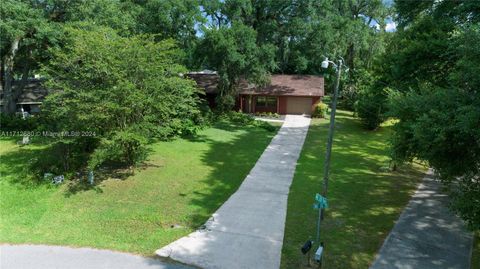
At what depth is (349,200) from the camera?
47.8ft

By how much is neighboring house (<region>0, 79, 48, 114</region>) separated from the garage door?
22974mm

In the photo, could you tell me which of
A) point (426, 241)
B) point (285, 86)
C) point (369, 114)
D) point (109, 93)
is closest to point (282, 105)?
point (285, 86)

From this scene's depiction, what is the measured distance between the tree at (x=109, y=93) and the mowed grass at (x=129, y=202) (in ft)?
5.92

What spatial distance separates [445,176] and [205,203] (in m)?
8.23

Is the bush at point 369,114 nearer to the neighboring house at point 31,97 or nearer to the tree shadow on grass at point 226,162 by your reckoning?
the tree shadow on grass at point 226,162

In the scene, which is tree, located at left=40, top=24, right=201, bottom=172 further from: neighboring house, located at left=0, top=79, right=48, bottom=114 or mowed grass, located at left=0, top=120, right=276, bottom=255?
neighboring house, located at left=0, top=79, right=48, bottom=114

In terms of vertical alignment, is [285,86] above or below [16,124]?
above

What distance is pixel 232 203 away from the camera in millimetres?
14031

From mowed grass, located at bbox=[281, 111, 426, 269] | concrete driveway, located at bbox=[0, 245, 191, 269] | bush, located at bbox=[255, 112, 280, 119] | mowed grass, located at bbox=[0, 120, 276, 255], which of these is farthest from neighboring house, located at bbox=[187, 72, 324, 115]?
concrete driveway, located at bbox=[0, 245, 191, 269]

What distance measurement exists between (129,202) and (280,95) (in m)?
21.4

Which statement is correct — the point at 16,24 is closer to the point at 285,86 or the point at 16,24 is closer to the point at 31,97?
the point at 31,97

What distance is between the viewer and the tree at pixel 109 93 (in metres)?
14.7

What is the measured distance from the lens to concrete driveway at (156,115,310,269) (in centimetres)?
1011

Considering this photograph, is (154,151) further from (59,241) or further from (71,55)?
(59,241)
